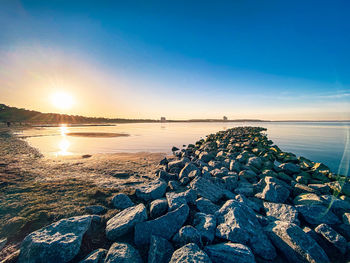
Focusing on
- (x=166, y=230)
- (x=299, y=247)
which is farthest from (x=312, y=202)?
(x=166, y=230)

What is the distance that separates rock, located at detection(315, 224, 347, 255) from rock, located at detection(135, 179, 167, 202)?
3.21 metres

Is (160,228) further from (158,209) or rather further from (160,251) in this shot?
(158,209)

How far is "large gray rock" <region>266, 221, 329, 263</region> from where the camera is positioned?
2283 mm

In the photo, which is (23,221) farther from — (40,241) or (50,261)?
(50,261)

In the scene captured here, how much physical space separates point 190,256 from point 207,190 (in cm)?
225

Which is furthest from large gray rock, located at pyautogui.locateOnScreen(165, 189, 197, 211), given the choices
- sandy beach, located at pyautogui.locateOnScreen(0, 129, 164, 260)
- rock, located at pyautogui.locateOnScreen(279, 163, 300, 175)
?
rock, located at pyautogui.locateOnScreen(279, 163, 300, 175)

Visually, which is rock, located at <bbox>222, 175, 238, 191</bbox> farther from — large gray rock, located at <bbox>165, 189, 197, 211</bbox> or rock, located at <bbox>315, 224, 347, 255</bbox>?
rock, located at <bbox>315, 224, 347, 255</bbox>

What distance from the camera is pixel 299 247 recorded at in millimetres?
2340

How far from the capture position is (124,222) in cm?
273

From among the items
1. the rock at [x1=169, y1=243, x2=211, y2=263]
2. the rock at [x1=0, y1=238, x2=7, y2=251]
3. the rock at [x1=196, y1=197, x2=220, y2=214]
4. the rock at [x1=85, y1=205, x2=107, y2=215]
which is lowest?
the rock at [x1=0, y1=238, x2=7, y2=251]

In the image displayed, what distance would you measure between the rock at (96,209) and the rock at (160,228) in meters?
1.25

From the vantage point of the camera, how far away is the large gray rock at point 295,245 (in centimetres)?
228

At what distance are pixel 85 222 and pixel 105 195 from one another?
4.99ft

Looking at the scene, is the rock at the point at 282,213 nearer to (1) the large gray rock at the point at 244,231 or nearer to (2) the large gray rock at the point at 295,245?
(2) the large gray rock at the point at 295,245
